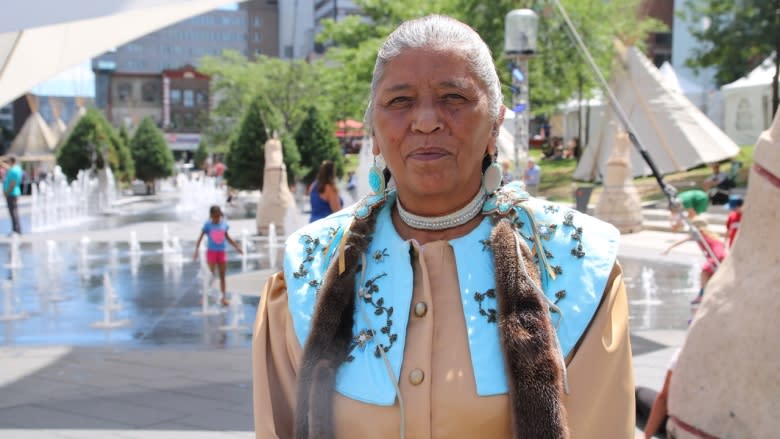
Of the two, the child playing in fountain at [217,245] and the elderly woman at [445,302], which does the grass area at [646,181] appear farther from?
the elderly woman at [445,302]

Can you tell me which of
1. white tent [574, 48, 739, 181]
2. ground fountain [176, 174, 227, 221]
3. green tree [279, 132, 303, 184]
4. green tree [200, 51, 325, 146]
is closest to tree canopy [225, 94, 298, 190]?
green tree [279, 132, 303, 184]

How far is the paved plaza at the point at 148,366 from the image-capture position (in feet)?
20.1

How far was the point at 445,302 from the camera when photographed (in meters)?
2.04

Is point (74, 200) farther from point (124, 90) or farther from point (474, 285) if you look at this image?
point (124, 90)

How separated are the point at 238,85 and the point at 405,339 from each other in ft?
184

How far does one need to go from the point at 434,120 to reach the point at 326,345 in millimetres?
532

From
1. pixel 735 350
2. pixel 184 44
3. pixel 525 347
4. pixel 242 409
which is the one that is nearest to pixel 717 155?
pixel 242 409

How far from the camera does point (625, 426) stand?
192cm

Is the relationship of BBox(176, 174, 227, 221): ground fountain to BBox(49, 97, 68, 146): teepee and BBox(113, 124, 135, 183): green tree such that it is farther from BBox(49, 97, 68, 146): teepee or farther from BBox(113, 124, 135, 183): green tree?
BBox(49, 97, 68, 146): teepee

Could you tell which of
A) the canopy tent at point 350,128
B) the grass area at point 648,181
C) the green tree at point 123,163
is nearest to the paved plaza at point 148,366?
the grass area at point 648,181

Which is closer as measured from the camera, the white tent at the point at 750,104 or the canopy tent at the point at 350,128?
the white tent at the point at 750,104

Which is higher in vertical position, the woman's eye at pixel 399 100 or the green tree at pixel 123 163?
the woman's eye at pixel 399 100

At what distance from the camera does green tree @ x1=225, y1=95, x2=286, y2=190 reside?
26828 millimetres

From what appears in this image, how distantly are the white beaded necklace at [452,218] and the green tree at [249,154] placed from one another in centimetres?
2481
